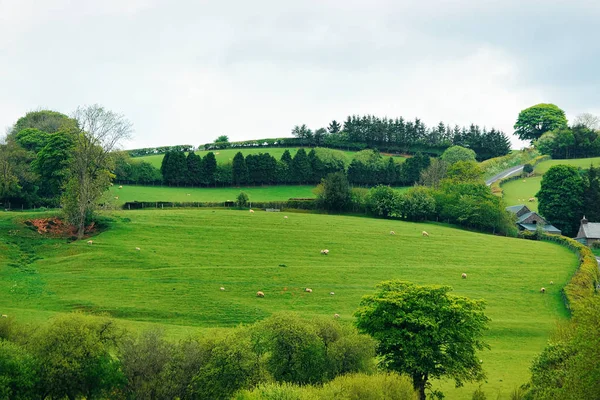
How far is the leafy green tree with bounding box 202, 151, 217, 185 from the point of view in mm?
128625

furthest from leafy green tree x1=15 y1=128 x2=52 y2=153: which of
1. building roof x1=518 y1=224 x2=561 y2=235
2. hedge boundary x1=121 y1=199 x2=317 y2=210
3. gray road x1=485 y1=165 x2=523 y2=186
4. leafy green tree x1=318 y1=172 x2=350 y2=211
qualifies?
gray road x1=485 y1=165 x2=523 y2=186

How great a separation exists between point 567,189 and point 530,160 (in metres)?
57.3

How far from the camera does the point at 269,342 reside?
131ft

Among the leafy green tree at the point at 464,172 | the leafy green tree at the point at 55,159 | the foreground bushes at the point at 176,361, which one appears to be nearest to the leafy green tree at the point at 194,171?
the leafy green tree at the point at 55,159

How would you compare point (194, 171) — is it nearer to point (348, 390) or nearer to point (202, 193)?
point (202, 193)

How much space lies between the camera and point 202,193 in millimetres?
120250

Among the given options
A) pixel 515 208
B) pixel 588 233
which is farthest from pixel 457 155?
pixel 588 233

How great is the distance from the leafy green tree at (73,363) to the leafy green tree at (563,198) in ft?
322

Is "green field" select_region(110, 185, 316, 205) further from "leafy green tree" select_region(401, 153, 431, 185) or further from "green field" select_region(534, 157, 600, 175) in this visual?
"green field" select_region(534, 157, 600, 175)

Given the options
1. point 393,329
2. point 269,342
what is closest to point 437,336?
point 393,329

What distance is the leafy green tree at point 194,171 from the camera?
127875 millimetres

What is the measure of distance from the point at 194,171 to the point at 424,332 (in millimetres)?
93484

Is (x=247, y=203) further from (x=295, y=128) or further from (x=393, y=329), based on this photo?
(x=295, y=128)

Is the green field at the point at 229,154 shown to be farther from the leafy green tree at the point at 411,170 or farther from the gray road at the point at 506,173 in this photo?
the gray road at the point at 506,173
